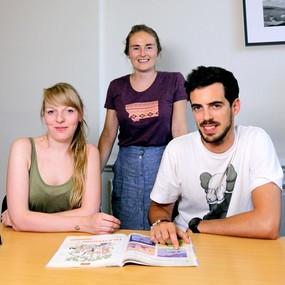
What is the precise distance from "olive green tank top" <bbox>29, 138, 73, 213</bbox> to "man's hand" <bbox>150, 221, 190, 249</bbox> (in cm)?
44

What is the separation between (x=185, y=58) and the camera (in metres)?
2.50

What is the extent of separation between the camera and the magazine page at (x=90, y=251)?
3.49 feet

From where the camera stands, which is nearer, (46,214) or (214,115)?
(46,214)

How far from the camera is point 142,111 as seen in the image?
207 cm

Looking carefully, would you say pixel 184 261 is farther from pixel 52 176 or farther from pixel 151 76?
pixel 151 76

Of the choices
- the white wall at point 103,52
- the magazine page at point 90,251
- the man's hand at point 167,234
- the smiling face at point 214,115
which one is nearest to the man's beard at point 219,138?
the smiling face at point 214,115

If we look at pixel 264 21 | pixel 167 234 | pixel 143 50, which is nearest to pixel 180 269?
pixel 167 234

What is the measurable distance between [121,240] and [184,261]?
0.81 feet

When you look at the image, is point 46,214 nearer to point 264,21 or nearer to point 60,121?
point 60,121

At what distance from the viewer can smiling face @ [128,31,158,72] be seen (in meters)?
2.08

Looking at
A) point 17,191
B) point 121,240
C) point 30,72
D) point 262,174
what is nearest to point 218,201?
point 262,174

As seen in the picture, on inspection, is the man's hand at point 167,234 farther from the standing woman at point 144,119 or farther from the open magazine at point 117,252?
the standing woman at point 144,119

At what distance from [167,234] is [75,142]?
644 mm

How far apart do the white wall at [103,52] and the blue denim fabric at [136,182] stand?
0.54 meters
